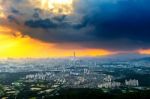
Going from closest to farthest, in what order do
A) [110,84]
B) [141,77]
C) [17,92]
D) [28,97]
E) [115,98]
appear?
[115,98] < [28,97] < [17,92] < [110,84] < [141,77]

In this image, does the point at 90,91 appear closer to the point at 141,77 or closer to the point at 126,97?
the point at 126,97

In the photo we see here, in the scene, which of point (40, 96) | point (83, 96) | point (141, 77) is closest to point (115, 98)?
point (83, 96)

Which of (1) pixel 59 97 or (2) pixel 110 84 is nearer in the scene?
(1) pixel 59 97

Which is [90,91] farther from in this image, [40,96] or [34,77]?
[34,77]

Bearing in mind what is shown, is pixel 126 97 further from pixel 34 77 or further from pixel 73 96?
pixel 34 77

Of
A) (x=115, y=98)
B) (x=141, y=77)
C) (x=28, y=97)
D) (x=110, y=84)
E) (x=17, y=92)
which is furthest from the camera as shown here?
(x=141, y=77)

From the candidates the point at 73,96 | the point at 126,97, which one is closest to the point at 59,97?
the point at 73,96

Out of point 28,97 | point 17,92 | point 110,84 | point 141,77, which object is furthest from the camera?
point 141,77

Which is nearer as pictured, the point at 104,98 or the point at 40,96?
the point at 104,98
